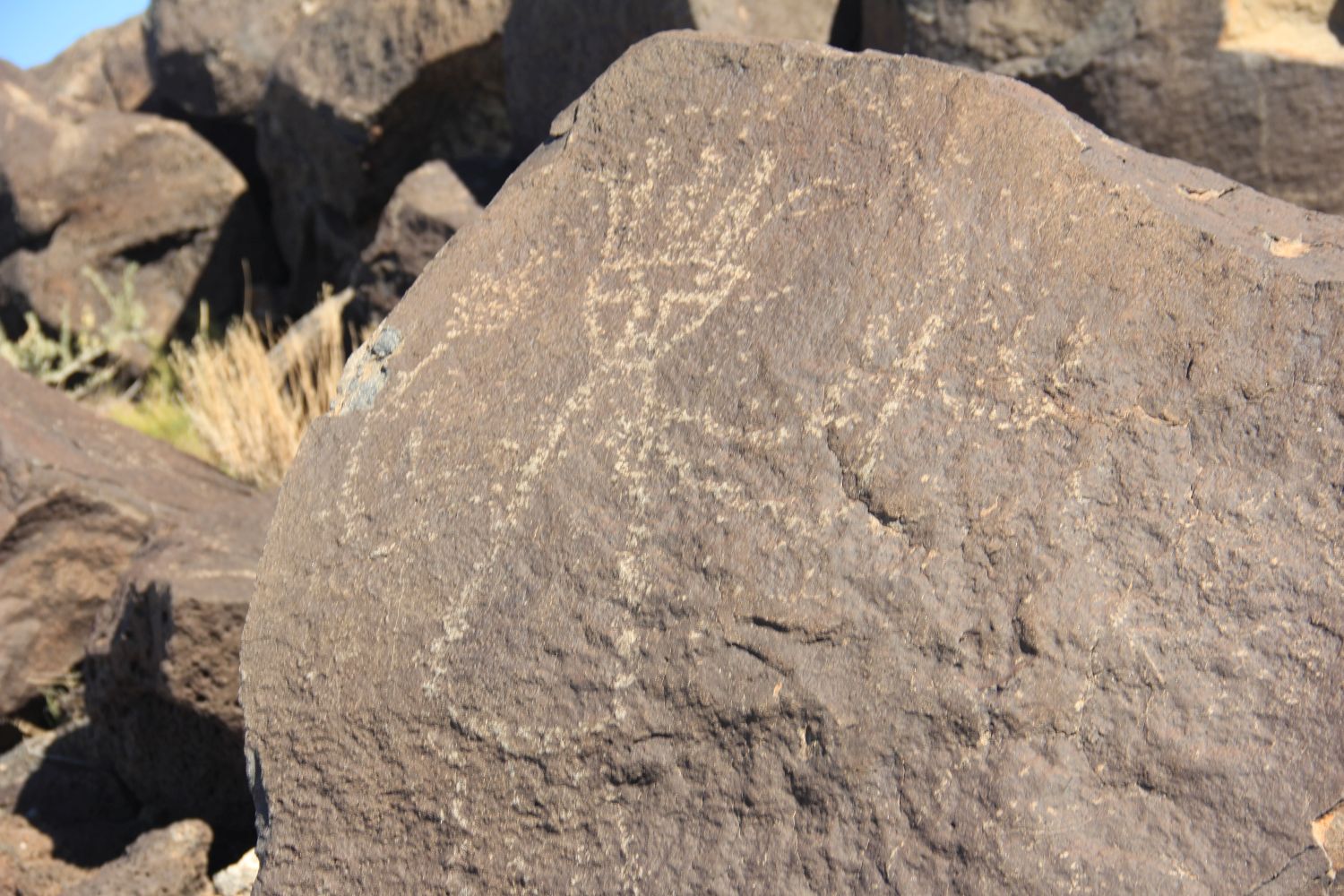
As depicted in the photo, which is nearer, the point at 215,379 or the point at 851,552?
the point at 851,552

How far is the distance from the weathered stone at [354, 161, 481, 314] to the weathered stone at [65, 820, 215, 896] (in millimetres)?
2059

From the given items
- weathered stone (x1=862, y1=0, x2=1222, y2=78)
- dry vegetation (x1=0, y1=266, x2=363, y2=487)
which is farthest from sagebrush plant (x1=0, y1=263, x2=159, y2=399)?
weathered stone (x1=862, y1=0, x2=1222, y2=78)

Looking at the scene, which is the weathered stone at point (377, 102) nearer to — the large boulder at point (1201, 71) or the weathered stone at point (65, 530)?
the weathered stone at point (65, 530)

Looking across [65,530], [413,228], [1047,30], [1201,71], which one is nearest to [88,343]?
[413,228]

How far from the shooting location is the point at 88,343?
5875 mm

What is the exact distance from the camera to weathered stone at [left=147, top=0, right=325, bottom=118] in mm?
6074

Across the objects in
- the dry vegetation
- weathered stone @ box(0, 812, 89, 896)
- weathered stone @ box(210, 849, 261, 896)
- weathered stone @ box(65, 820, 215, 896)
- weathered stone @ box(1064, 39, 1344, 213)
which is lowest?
the dry vegetation

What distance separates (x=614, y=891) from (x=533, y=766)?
0.17 meters

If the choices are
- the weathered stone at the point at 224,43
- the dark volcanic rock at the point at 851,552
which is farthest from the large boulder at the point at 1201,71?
the weathered stone at the point at 224,43

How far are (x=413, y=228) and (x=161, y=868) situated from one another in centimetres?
233

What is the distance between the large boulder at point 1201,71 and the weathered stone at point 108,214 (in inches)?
168

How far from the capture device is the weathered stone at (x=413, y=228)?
399 centimetres

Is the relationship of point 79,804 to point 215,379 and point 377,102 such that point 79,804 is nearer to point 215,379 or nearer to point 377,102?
point 215,379

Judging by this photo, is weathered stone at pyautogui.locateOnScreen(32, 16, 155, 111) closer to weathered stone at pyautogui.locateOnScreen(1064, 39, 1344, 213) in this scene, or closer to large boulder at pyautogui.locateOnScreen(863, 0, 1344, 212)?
large boulder at pyautogui.locateOnScreen(863, 0, 1344, 212)
